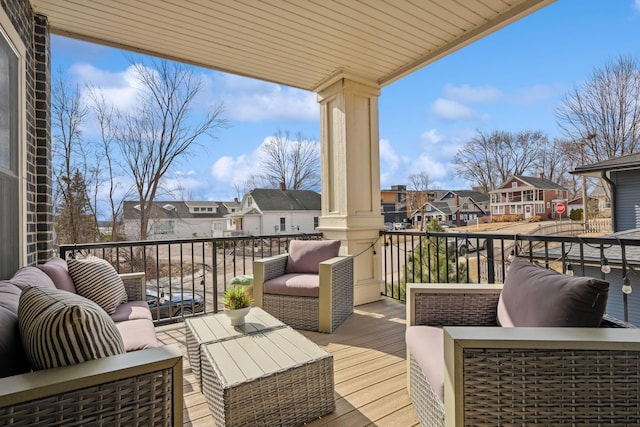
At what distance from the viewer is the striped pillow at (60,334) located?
2.80ft

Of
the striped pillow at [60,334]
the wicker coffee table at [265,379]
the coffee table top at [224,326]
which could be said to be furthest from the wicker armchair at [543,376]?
the coffee table top at [224,326]

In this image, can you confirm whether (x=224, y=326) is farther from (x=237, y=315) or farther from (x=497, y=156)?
(x=497, y=156)

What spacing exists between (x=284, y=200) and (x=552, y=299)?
44.7 feet

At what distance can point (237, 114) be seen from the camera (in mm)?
9008

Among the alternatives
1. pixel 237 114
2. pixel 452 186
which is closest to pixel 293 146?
pixel 237 114

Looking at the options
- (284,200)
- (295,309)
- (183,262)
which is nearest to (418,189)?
(284,200)

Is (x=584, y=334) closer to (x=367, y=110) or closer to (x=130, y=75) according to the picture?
(x=367, y=110)

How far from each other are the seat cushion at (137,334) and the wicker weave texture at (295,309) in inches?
46.7

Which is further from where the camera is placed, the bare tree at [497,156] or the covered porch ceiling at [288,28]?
the bare tree at [497,156]

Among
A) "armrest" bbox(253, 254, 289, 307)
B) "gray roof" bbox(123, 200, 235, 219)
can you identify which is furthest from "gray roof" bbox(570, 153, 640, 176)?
Result: "gray roof" bbox(123, 200, 235, 219)

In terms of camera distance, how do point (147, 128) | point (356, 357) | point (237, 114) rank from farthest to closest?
point (237, 114)
point (147, 128)
point (356, 357)

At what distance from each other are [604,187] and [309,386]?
7.54 metres

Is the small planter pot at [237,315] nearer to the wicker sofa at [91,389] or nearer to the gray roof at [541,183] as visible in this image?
the wicker sofa at [91,389]

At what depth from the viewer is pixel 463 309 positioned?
1647 mm
